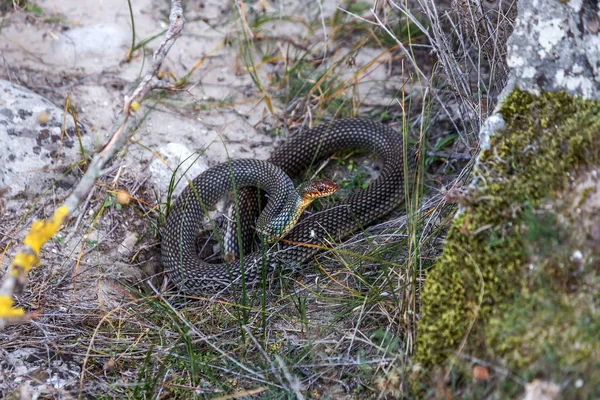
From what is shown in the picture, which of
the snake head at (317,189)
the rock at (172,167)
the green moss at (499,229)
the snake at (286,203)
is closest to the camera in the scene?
the green moss at (499,229)

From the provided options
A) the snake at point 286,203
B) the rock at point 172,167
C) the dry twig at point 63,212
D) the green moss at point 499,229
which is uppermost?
the dry twig at point 63,212

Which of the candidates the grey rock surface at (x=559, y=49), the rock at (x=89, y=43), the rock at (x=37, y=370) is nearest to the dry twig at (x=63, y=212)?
the rock at (x=37, y=370)

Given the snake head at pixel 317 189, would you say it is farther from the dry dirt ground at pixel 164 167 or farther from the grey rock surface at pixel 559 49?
the grey rock surface at pixel 559 49

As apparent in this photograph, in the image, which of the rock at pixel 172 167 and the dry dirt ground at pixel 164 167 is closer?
the dry dirt ground at pixel 164 167

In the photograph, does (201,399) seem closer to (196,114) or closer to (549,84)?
(549,84)

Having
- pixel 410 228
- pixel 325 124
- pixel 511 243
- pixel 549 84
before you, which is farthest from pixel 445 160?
pixel 511 243

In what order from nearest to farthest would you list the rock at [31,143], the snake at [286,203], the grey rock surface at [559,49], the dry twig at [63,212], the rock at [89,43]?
the dry twig at [63,212] → the grey rock surface at [559,49] → the snake at [286,203] → the rock at [31,143] → the rock at [89,43]

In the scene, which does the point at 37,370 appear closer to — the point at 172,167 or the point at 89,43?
the point at 172,167

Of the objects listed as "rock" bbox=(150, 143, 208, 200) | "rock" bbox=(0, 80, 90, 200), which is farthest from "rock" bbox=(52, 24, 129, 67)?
"rock" bbox=(150, 143, 208, 200)
